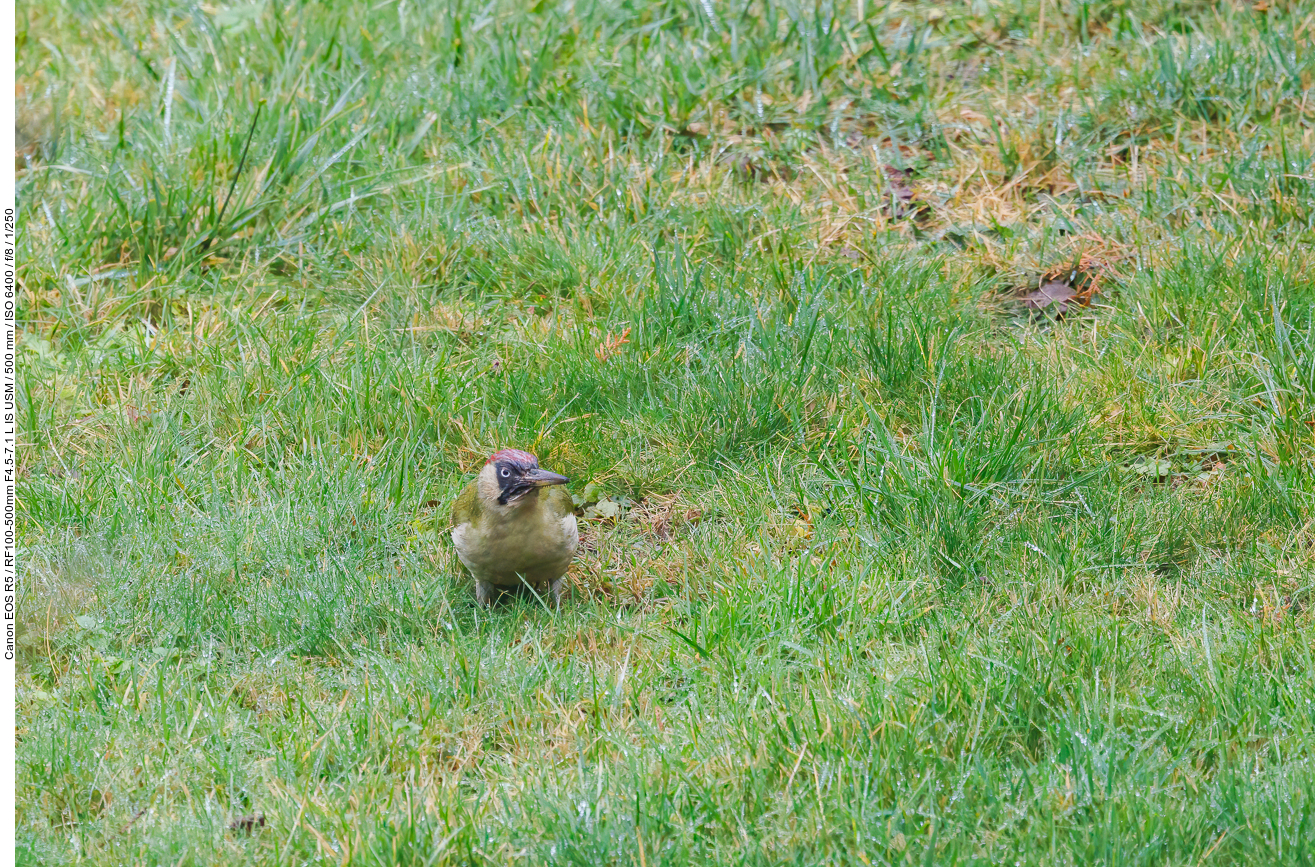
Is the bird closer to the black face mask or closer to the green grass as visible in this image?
the black face mask

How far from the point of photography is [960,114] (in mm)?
6984

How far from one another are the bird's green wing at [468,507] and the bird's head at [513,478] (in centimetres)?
6

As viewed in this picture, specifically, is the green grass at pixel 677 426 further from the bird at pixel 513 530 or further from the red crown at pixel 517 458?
the red crown at pixel 517 458

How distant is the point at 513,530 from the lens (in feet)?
14.6

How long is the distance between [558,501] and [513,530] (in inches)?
13.6

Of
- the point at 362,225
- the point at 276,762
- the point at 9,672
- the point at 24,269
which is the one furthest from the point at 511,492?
the point at 24,269

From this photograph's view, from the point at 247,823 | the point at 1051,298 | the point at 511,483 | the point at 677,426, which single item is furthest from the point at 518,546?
the point at 1051,298

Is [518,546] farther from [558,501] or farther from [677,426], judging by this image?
[677,426]

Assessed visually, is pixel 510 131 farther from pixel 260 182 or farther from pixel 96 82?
pixel 96 82

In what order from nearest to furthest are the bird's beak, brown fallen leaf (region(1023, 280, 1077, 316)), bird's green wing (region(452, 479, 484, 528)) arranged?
1. the bird's beak
2. bird's green wing (region(452, 479, 484, 528))
3. brown fallen leaf (region(1023, 280, 1077, 316))

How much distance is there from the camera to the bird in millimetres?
4449

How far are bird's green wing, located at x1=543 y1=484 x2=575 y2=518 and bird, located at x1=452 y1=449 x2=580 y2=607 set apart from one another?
0.04 feet

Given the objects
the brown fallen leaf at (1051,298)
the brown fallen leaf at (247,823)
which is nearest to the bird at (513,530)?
the brown fallen leaf at (247,823)

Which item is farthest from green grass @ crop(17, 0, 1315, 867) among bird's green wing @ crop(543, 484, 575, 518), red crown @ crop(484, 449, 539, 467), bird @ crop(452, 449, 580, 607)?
red crown @ crop(484, 449, 539, 467)
